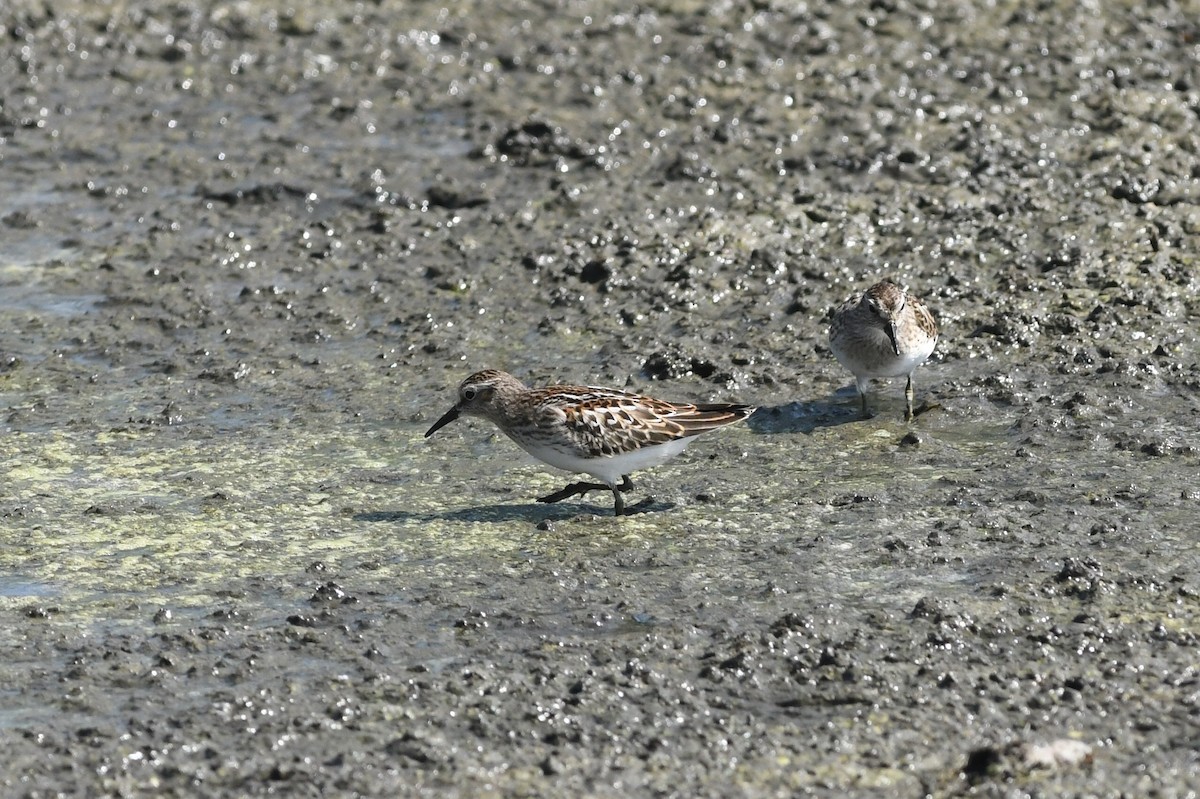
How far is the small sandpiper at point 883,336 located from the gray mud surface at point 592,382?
0.37 m

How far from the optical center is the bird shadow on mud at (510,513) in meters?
9.45

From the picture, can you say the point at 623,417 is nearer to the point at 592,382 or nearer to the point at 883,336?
the point at 883,336

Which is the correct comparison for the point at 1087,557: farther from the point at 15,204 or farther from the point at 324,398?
the point at 15,204

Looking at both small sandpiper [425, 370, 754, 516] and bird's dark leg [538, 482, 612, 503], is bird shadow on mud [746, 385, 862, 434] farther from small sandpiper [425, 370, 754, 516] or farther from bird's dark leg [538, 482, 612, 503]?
bird's dark leg [538, 482, 612, 503]

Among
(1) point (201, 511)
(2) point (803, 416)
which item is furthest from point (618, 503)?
(1) point (201, 511)

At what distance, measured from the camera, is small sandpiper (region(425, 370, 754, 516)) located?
365 inches

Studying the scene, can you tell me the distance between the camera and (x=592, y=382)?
37.3 ft

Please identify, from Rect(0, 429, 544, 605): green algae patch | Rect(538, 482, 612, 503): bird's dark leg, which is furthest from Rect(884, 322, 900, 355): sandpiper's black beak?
Rect(0, 429, 544, 605): green algae patch

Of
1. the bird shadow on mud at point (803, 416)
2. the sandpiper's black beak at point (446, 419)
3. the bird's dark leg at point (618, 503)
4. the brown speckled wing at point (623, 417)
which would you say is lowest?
the bird's dark leg at point (618, 503)

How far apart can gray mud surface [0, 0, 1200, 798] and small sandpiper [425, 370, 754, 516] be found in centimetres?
29

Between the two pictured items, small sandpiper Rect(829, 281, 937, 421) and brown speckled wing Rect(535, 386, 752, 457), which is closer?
brown speckled wing Rect(535, 386, 752, 457)

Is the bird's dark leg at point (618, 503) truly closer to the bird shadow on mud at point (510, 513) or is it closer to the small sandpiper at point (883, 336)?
the bird shadow on mud at point (510, 513)

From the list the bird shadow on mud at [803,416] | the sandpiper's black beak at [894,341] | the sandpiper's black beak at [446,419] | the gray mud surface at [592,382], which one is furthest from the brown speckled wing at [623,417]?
the sandpiper's black beak at [894,341]

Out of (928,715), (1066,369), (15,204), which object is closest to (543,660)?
(928,715)
